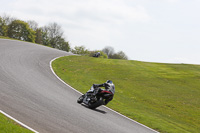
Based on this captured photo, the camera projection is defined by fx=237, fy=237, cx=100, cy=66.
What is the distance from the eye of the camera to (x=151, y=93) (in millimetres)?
21109

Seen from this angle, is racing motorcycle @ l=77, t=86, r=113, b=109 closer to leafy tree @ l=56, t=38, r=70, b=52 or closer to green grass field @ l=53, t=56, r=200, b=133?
green grass field @ l=53, t=56, r=200, b=133

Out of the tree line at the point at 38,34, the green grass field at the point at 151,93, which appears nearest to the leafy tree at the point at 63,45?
the tree line at the point at 38,34

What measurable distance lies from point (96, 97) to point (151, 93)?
34.0ft

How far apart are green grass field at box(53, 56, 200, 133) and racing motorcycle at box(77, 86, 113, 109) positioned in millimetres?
2394

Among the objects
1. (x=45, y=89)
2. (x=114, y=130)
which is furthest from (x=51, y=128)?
(x=45, y=89)

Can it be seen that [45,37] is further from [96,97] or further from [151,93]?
[96,97]

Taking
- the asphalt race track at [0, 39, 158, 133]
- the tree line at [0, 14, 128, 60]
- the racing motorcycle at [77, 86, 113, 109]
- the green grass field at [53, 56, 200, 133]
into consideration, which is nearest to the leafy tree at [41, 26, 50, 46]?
the tree line at [0, 14, 128, 60]

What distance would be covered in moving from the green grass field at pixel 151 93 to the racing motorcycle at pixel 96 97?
2394mm

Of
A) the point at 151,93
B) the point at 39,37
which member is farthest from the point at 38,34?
the point at 151,93

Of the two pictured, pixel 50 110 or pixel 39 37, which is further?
pixel 39 37

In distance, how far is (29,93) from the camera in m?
12.3

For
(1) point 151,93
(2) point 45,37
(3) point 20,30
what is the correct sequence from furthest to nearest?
(2) point 45,37 < (3) point 20,30 < (1) point 151,93

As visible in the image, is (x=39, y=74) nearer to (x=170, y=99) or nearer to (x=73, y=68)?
(x=73, y=68)

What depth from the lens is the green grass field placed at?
13914 millimetres
